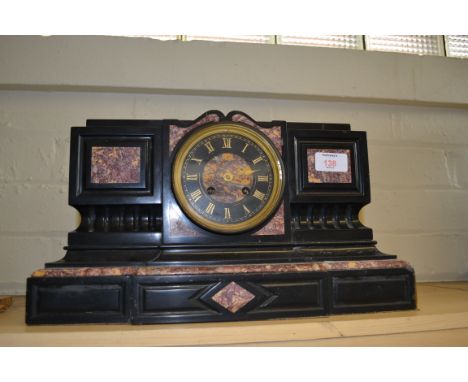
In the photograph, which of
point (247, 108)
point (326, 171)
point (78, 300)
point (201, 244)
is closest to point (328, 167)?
point (326, 171)

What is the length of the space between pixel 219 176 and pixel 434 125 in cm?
102

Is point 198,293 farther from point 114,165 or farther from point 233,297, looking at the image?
point 114,165

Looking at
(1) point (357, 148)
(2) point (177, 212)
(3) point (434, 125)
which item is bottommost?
(2) point (177, 212)

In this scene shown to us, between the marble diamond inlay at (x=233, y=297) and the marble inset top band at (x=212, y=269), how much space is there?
33 mm

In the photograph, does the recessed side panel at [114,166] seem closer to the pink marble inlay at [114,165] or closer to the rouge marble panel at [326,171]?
the pink marble inlay at [114,165]

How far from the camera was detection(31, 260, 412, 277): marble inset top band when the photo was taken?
27.5 inches

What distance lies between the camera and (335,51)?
1.34 meters

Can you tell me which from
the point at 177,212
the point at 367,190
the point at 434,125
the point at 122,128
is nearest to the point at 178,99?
the point at 122,128

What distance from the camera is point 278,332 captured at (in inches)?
26.2

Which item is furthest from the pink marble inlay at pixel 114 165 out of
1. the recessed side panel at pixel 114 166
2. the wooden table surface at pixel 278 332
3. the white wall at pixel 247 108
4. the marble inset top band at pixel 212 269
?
the white wall at pixel 247 108

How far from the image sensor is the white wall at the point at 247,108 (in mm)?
1184

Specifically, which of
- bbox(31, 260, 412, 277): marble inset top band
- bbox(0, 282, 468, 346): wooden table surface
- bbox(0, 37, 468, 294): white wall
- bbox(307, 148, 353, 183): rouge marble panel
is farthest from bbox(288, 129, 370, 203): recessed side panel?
bbox(0, 37, 468, 294): white wall

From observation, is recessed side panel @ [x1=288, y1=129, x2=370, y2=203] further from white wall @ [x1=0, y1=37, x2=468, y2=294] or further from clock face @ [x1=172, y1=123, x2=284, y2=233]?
white wall @ [x1=0, y1=37, x2=468, y2=294]

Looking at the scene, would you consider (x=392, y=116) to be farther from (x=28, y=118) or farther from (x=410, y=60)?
(x=28, y=118)
